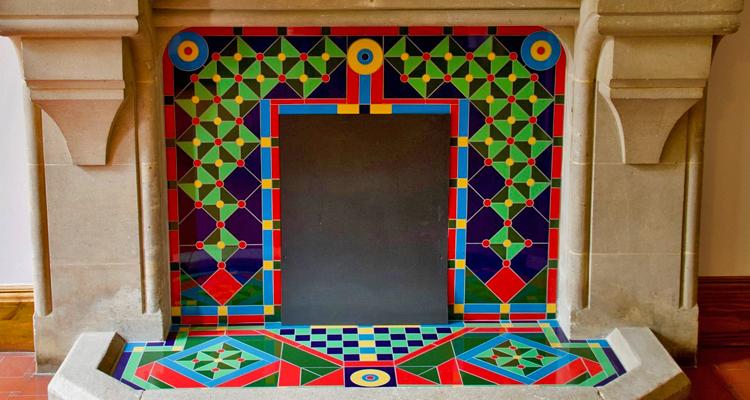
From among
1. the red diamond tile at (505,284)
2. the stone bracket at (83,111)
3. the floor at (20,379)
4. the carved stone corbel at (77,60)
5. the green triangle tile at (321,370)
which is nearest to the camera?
the carved stone corbel at (77,60)

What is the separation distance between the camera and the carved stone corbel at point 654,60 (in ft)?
16.1

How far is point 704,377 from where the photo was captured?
5.52 meters

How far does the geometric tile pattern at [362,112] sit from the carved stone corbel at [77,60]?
0.39 metres

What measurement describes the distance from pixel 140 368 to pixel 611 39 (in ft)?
8.24

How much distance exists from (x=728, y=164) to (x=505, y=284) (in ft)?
4.09

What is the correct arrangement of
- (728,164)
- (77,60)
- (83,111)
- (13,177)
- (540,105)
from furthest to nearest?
(728,164) → (13,177) → (540,105) → (83,111) → (77,60)

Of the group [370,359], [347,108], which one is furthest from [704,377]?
[347,108]

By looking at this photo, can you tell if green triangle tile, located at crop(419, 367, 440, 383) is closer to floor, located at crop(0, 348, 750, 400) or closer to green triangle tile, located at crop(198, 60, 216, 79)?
floor, located at crop(0, 348, 750, 400)

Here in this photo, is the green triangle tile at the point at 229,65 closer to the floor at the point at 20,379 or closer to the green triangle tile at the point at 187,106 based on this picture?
the green triangle tile at the point at 187,106

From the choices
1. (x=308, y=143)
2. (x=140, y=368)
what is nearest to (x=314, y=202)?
(x=308, y=143)

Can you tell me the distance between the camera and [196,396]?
488cm

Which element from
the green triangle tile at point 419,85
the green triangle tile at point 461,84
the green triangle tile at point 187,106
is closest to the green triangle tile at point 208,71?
the green triangle tile at point 187,106

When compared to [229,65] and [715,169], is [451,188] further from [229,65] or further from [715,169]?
[715,169]

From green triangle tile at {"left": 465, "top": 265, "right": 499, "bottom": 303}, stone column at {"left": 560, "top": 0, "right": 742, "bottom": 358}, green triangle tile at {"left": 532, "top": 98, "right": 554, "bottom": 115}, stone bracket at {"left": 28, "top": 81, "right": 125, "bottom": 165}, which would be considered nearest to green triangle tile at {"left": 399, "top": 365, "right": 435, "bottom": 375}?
green triangle tile at {"left": 465, "top": 265, "right": 499, "bottom": 303}
